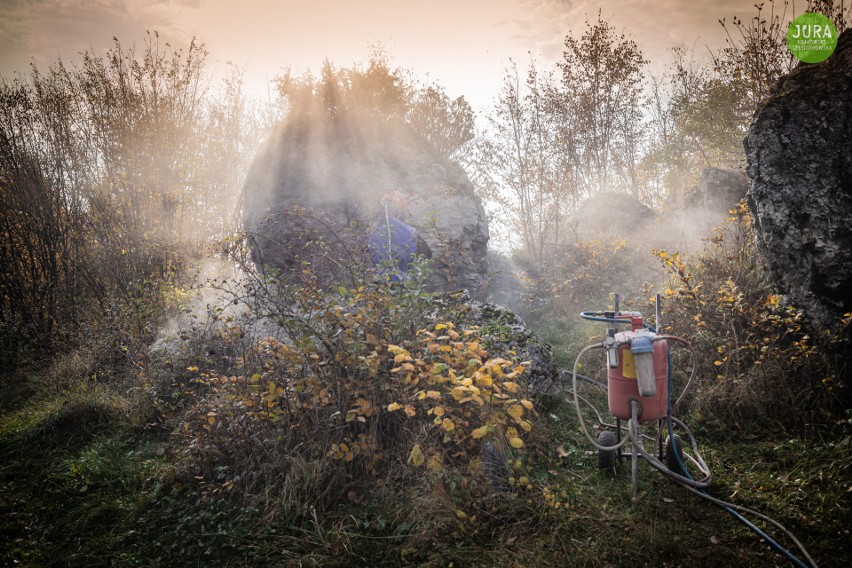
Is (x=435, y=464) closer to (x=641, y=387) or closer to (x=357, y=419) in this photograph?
(x=357, y=419)

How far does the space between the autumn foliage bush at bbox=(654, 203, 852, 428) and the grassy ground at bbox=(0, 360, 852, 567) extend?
0.24 m

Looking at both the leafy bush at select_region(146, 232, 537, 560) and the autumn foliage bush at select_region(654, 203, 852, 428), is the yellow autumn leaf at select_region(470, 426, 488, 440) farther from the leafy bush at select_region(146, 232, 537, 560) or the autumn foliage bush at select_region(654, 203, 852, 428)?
the autumn foliage bush at select_region(654, 203, 852, 428)

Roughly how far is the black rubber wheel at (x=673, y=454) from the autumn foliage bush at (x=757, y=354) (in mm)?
802

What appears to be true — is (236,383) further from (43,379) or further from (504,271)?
(504,271)

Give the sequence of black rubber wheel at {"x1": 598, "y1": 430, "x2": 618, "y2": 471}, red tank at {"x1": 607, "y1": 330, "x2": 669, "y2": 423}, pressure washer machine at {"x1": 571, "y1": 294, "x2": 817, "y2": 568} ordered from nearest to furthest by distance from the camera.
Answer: pressure washer machine at {"x1": 571, "y1": 294, "x2": 817, "y2": 568}, red tank at {"x1": 607, "y1": 330, "x2": 669, "y2": 423}, black rubber wheel at {"x1": 598, "y1": 430, "x2": 618, "y2": 471}

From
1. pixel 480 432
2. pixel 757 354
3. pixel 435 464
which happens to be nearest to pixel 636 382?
pixel 480 432

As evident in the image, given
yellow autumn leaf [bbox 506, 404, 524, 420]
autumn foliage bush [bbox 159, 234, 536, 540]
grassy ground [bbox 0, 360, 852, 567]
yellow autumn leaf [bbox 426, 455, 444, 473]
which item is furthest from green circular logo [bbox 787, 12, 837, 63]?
yellow autumn leaf [bbox 426, 455, 444, 473]

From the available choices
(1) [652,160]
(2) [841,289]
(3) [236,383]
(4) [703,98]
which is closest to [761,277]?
(2) [841,289]

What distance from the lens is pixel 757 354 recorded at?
3891 mm

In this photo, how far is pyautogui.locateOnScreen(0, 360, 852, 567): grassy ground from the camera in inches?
95.0

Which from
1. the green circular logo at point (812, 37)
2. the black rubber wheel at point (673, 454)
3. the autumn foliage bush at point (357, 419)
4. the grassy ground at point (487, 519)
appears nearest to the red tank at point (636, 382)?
the black rubber wheel at point (673, 454)

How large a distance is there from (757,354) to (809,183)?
164 cm

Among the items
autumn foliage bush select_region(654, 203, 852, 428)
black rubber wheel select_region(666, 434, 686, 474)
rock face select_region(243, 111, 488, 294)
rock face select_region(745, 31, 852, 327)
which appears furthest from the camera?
rock face select_region(243, 111, 488, 294)

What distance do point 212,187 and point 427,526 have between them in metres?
11.5
